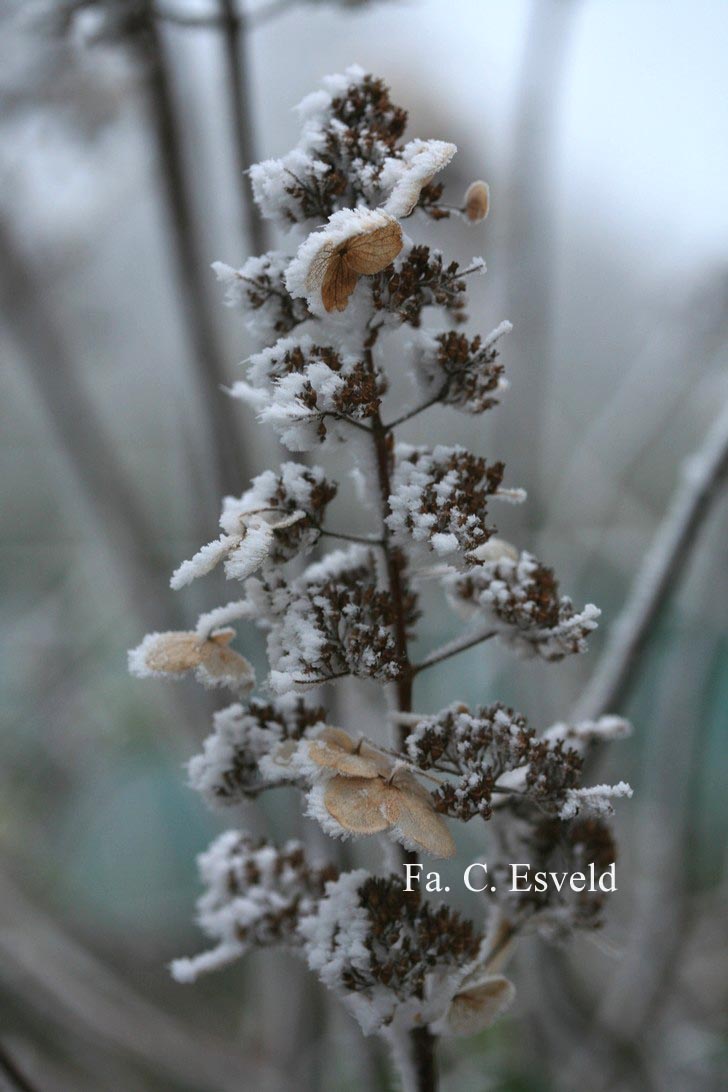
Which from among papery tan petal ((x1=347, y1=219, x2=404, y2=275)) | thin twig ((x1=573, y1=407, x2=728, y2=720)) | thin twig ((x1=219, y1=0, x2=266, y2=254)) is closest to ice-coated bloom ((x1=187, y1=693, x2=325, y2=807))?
papery tan petal ((x1=347, y1=219, x2=404, y2=275))

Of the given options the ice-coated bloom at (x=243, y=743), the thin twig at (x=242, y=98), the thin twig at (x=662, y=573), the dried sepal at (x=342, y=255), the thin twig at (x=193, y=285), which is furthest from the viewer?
the thin twig at (x=193, y=285)

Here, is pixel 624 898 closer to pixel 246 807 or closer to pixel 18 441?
pixel 246 807

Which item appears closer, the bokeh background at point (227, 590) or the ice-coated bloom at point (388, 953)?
the ice-coated bloom at point (388, 953)

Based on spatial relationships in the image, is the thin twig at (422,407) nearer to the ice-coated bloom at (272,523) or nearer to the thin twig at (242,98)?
the ice-coated bloom at (272,523)

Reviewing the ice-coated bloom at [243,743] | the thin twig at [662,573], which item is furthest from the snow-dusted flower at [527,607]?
the thin twig at [662,573]

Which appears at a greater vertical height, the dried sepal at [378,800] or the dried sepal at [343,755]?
the dried sepal at [343,755]

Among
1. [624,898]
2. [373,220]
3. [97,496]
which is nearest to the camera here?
[373,220]

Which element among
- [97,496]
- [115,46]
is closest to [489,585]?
[115,46]
